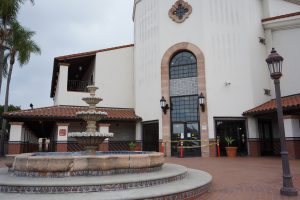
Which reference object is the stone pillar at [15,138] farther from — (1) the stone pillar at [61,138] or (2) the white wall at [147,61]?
(2) the white wall at [147,61]

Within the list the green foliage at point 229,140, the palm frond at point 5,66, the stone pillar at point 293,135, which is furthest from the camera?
the palm frond at point 5,66

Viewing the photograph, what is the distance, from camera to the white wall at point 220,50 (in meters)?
18.2

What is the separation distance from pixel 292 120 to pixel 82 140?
40.7 feet

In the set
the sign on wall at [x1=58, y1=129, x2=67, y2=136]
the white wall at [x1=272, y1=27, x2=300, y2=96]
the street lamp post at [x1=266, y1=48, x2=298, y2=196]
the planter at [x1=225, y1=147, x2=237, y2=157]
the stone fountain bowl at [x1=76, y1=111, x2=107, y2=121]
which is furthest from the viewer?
the white wall at [x1=272, y1=27, x2=300, y2=96]

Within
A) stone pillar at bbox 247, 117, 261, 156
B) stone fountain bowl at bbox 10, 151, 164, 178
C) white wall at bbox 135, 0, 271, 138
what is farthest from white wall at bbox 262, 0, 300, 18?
stone fountain bowl at bbox 10, 151, 164, 178

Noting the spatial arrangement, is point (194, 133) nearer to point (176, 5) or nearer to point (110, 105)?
Result: point (110, 105)

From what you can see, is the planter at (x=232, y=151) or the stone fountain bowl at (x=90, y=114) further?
the planter at (x=232, y=151)

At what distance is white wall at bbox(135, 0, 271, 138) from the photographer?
59.9 feet

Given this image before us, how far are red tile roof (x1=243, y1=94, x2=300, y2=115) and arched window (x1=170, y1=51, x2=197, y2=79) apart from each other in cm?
485

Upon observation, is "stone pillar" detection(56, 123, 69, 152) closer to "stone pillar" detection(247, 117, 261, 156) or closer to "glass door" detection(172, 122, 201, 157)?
"glass door" detection(172, 122, 201, 157)

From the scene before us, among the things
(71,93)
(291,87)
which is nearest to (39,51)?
(71,93)

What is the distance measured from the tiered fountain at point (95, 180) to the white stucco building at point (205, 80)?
10958 mm

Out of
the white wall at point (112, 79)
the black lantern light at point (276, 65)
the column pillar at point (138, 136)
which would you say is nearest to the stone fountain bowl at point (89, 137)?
the black lantern light at point (276, 65)

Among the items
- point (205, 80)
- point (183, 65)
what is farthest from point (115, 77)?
point (205, 80)
